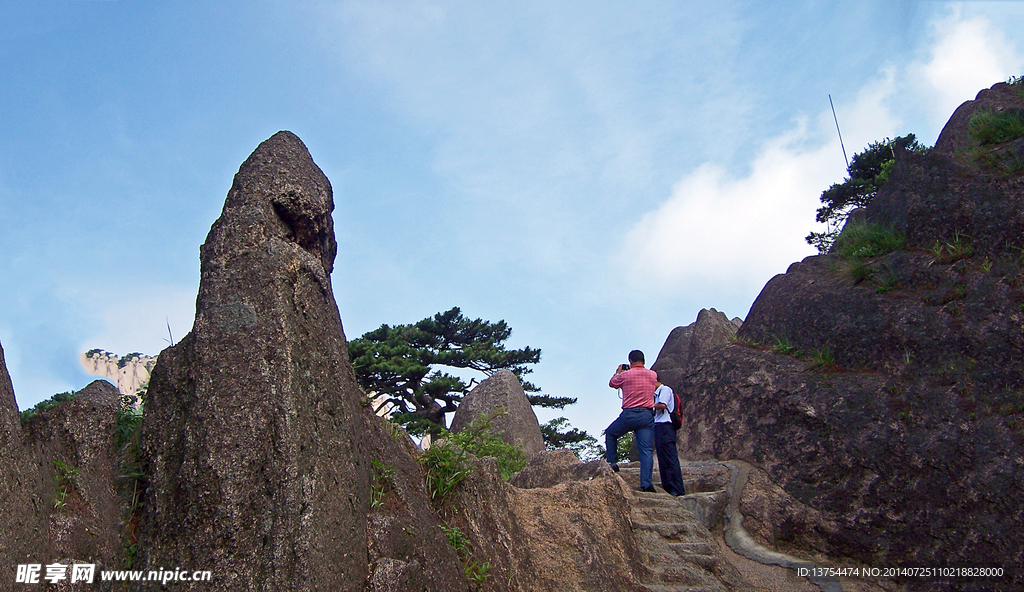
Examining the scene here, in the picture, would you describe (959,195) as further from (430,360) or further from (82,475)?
(430,360)

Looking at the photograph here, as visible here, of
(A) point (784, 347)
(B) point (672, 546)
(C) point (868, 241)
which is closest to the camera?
(B) point (672, 546)

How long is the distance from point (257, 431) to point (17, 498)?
4.26ft

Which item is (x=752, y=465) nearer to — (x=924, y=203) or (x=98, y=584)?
(x=924, y=203)

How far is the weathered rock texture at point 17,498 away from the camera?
3.72 meters

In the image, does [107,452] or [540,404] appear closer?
[107,452]

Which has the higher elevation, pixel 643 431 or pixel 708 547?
pixel 643 431

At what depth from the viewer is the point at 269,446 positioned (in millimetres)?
4285

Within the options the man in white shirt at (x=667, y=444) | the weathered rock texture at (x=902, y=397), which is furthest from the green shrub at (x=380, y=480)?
the weathered rock texture at (x=902, y=397)

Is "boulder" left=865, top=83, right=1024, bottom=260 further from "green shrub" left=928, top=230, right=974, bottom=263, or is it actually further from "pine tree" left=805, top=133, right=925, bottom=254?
"pine tree" left=805, top=133, right=925, bottom=254

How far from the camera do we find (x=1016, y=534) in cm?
628

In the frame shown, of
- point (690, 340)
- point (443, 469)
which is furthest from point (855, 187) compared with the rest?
point (443, 469)

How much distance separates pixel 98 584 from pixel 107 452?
890 millimetres

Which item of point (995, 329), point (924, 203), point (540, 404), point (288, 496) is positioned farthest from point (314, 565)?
point (540, 404)

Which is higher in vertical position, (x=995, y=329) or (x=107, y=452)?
(x=995, y=329)
